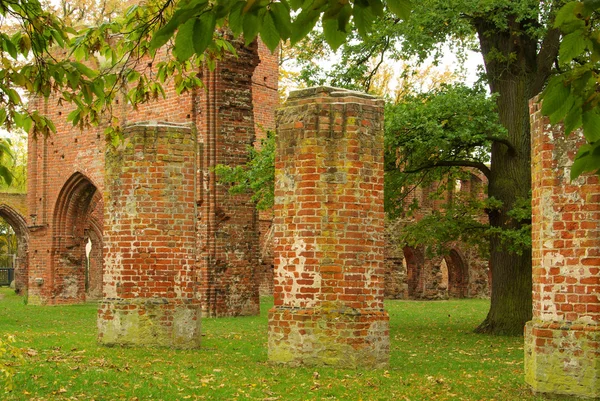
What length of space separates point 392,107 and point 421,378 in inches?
258

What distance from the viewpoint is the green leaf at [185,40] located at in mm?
3230

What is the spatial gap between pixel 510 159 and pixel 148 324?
8199 millimetres

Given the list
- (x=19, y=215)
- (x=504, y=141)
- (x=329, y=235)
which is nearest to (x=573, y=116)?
(x=329, y=235)

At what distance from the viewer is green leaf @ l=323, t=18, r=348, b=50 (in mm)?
3432

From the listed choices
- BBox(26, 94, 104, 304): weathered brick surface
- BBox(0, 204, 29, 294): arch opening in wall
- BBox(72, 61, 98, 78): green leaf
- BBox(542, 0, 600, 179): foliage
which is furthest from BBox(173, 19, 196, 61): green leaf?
BBox(0, 204, 29, 294): arch opening in wall

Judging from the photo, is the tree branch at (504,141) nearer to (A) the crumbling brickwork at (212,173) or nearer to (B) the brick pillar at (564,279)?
(A) the crumbling brickwork at (212,173)

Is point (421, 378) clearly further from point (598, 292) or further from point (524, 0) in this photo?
point (524, 0)

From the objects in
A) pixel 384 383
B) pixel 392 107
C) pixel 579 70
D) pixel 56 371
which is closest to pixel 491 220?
pixel 392 107

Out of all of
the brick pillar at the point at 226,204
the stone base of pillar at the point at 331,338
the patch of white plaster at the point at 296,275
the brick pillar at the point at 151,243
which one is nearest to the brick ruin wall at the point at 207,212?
the brick pillar at the point at 226,204

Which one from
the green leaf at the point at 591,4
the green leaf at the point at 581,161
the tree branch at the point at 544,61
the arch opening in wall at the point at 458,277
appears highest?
the tree branch at the point at 544,61

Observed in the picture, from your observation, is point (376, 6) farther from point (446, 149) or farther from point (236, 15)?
point (446, 149)

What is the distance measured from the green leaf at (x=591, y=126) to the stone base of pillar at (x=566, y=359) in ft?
15.0

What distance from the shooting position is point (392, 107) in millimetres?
14484

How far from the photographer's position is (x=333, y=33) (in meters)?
3.48
